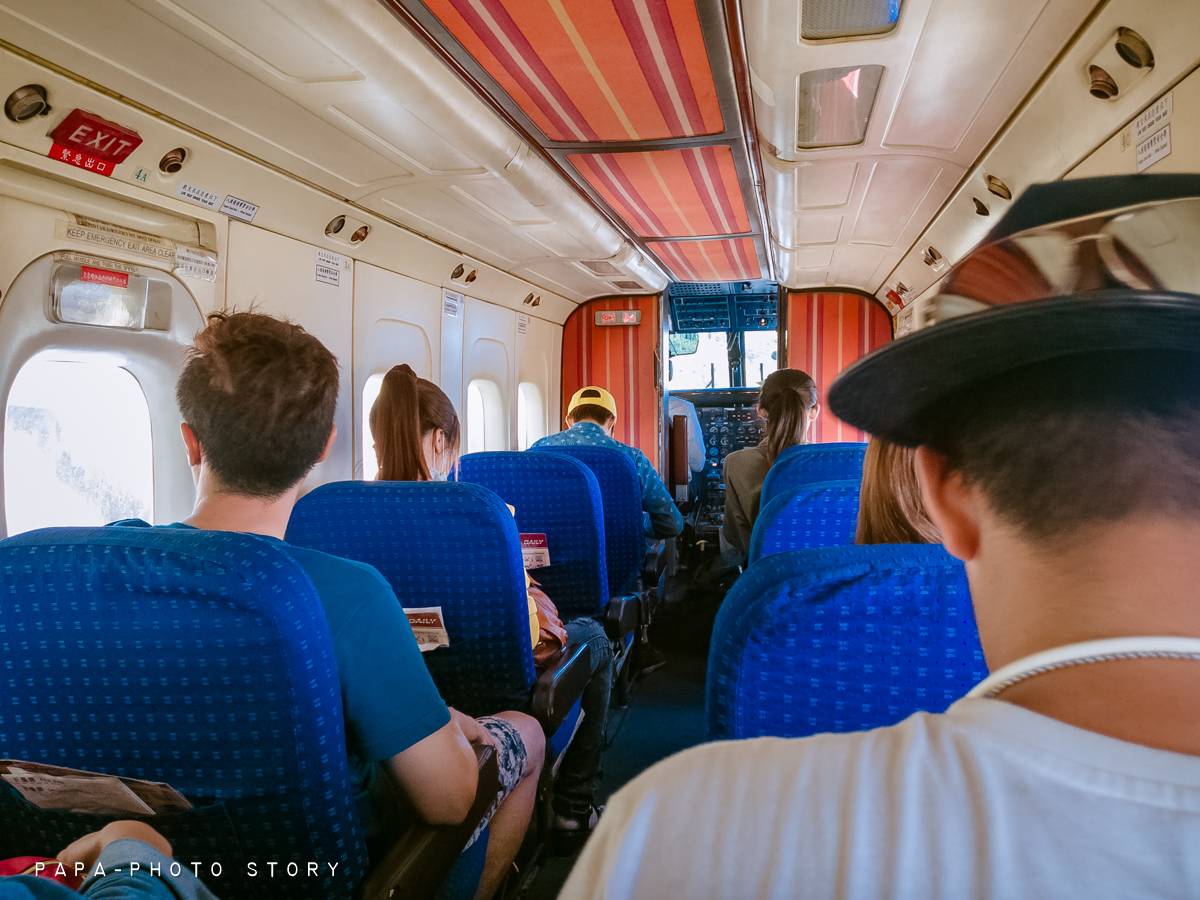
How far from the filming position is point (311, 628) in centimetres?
103

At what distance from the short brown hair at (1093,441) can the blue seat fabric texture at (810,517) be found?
1.21 m

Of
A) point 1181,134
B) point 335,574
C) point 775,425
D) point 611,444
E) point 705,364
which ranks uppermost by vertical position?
point 705,364

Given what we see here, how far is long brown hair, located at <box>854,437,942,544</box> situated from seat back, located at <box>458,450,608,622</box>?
6.04ft

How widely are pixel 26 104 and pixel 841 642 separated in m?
2.79

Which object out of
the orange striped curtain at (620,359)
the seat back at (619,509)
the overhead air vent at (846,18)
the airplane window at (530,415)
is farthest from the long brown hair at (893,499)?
the orange striped curtain at (620,359)

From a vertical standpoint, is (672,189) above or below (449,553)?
above

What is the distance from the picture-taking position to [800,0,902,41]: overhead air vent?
2.13 meters

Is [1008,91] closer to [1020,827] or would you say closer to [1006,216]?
[1006,216]

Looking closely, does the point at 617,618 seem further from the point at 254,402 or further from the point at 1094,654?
the point at 1094,654

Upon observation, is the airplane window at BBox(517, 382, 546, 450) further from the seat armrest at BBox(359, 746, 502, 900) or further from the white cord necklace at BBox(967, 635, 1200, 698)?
the white cord necklace at BBox(967, 635, 1200, 698)

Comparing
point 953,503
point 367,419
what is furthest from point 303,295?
point 953,503

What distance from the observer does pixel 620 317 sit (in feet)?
26.8

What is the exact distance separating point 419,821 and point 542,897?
4.24ft

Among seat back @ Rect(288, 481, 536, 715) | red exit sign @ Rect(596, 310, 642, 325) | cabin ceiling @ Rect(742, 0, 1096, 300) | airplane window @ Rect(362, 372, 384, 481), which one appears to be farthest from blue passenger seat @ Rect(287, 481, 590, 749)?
red exit sign @ Rect(596, 310, 642, 325)
